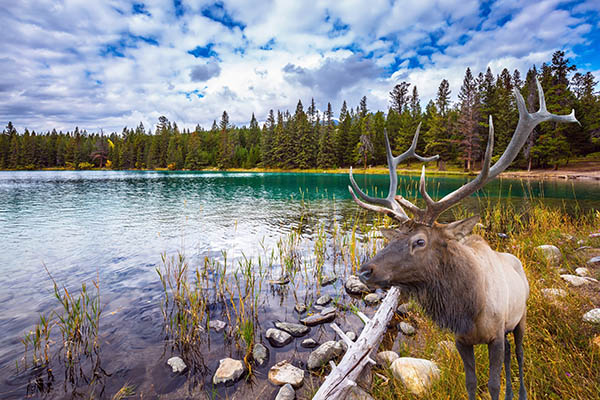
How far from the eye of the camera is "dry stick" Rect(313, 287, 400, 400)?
2.66 m

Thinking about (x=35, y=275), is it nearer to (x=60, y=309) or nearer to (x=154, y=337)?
(x=60, y=309)

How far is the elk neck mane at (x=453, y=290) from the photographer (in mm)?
2070

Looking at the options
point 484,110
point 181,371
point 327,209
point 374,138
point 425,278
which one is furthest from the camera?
point 374,138

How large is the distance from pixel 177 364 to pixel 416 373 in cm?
333

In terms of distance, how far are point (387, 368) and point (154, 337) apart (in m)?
3.98

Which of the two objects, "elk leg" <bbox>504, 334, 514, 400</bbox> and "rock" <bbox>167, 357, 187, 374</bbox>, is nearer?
"elk leg" <bbox>504, 334, 514, 400</bbox>

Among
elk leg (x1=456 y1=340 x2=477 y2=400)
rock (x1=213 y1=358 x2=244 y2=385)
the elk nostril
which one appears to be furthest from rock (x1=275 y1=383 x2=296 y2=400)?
the elk nostril

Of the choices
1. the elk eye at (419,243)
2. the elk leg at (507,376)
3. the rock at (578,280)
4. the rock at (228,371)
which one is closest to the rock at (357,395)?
the elk leg at (507,376)

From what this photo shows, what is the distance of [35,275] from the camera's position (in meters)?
7.73

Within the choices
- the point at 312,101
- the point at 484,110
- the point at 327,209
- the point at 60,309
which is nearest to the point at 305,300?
the point at 60,309

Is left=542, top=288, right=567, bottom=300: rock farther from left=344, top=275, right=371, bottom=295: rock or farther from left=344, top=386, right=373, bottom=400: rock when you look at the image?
left=344, top=275, right=371, bottom=295: rock

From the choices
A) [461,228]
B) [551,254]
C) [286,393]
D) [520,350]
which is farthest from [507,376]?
[551,254]

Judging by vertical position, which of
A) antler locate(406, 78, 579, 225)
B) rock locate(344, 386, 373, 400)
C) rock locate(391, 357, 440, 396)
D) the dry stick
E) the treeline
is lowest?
rock locate(344, 386, 373, 400)

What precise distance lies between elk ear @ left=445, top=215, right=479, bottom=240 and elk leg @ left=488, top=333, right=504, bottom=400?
0.78m
